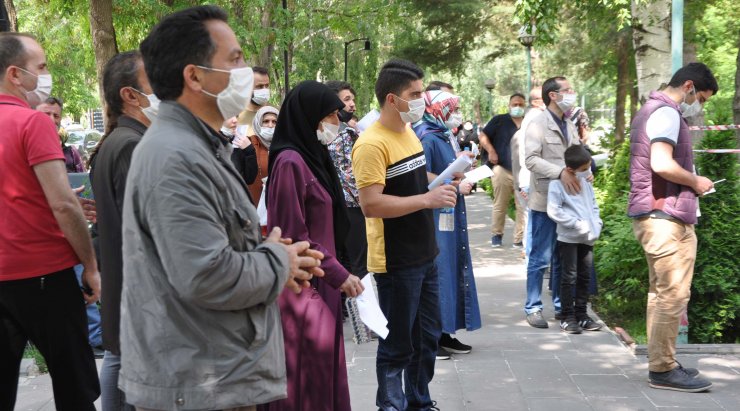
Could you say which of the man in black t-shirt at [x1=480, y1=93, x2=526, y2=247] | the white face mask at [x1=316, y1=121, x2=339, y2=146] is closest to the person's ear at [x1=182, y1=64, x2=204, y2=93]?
the white face mask at [x1=316, y1=121, x2=339, y2=146]

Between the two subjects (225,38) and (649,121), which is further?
(649,121)

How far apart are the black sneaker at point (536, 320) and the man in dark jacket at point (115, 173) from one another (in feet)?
15.7

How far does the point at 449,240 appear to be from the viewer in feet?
21.1

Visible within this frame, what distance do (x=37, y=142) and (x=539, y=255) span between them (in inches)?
205

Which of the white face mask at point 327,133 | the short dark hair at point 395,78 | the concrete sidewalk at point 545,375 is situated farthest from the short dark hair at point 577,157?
the white face mask at point 327,133

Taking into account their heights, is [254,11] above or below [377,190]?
above

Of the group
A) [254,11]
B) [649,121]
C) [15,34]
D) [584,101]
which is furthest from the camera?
[584,101]

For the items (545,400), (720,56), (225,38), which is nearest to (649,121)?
(545,400)

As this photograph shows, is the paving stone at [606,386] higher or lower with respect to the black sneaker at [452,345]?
lower

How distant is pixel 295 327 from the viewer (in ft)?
12.8

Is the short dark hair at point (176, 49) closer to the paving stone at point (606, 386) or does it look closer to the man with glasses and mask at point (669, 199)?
the man with glasses and mask at point (669, 199)

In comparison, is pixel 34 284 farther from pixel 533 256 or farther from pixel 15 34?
pixel 533 256

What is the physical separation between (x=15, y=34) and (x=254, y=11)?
18023 millimetres

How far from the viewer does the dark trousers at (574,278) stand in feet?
25.0
